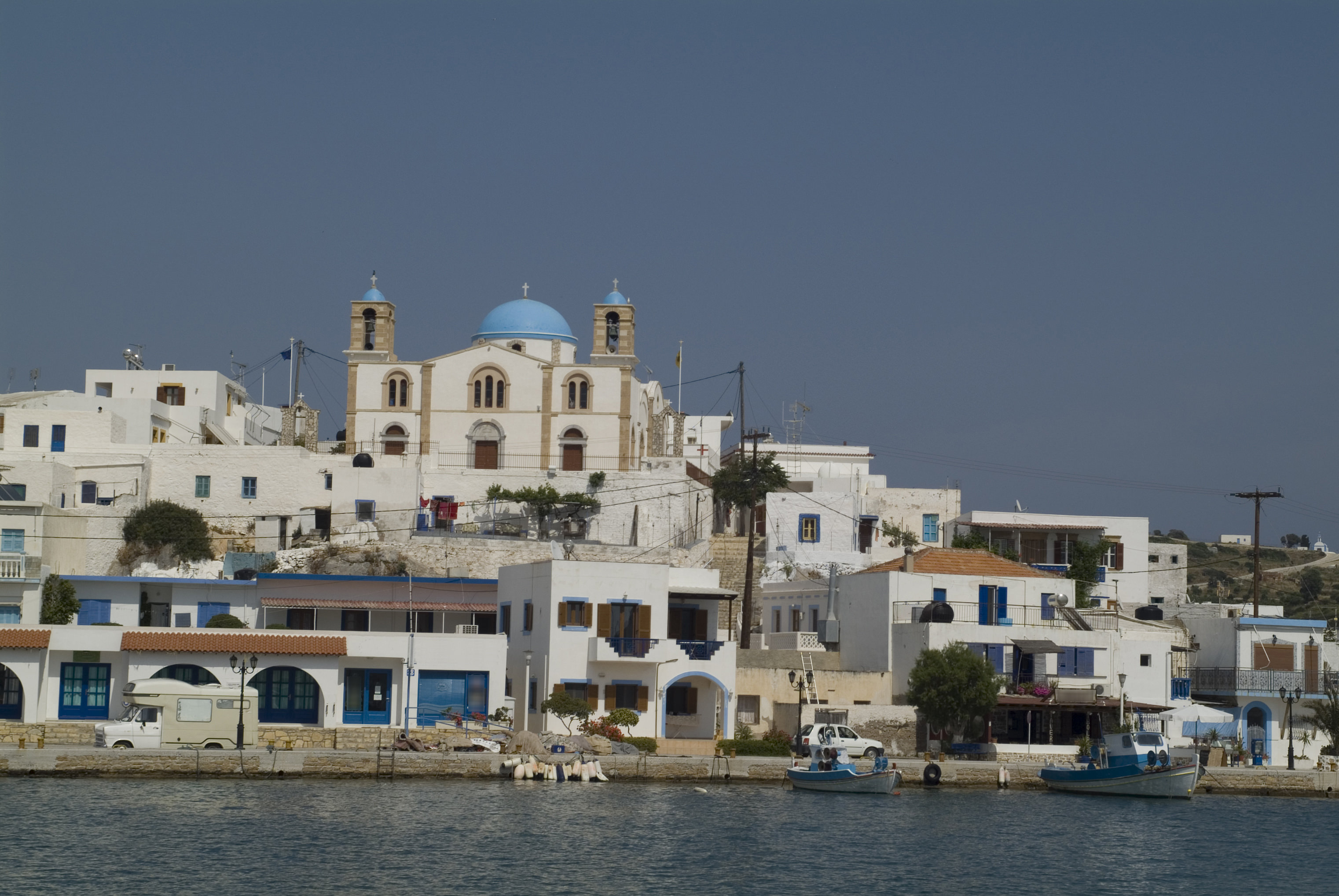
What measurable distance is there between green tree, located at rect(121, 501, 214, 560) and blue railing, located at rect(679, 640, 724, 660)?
23.9 metres

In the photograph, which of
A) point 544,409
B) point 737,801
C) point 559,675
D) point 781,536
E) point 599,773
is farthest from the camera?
point 544,409

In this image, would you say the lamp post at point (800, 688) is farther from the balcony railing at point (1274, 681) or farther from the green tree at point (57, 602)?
the green tree at point (57, 602)

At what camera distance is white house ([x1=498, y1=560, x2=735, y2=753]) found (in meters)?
51.5

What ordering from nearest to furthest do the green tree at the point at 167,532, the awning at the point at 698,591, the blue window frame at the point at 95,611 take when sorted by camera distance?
the awning at the point at 698,591 < the blue window frame at the point at 95,611 < the green tree at the point at 167,532

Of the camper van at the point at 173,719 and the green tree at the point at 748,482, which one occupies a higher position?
the green tree at the point at 748,482

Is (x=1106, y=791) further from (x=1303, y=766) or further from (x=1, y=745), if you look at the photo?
(x=1, y=745)

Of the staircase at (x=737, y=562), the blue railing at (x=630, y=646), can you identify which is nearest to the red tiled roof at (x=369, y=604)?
the blue railing at (x=630, y=646)

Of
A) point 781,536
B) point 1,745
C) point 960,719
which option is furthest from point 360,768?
point 781,536

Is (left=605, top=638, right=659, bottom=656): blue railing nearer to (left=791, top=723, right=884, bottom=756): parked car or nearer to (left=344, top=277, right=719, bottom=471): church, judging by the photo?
(left=791, top=723, right=884, bottom=756): parked car

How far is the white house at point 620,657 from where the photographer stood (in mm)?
51469

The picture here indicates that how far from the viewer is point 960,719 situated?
170 ft

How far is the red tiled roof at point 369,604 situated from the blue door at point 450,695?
289 inches

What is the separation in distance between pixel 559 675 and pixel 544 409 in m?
28.8

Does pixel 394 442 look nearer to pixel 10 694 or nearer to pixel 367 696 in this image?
pixel 367 696
